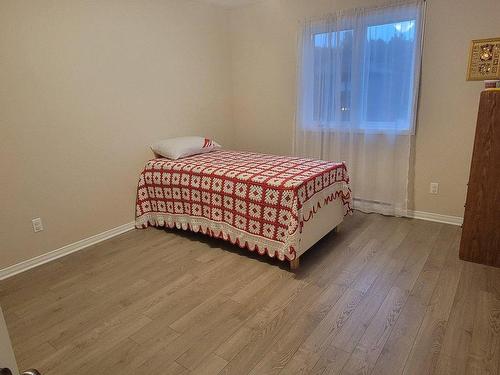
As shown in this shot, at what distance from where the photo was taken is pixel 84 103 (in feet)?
9.32

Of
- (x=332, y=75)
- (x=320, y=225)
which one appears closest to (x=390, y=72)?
(x=332, y=75)

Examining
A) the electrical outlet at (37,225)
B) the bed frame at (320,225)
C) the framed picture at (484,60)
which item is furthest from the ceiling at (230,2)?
the electrical outlet at (37,225)

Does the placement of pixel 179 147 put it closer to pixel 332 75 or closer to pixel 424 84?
pixel 332 75

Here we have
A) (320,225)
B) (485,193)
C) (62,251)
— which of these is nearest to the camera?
(485,193)

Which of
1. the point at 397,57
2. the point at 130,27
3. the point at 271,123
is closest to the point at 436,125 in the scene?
the point at 397,57

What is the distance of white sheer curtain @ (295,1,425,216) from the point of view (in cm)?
308

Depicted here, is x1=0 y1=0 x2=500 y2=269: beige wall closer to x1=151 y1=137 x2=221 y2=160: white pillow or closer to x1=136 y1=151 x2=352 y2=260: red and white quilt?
x1=151 y1=137 x2=221 y2=160: white pillow

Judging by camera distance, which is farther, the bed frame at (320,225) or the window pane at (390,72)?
the window pane at (390,72)

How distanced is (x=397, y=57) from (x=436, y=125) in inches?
29.0

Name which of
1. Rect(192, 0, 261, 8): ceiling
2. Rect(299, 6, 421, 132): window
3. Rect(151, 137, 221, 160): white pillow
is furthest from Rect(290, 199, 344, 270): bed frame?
Rect(192, 0, 261, 8): ceiling

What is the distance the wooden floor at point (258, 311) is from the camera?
164 centimetres

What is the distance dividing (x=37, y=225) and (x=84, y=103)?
42.8 inches

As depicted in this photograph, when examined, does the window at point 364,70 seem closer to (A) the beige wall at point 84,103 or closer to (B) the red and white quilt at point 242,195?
(B) the red and white quilt at point 242,195

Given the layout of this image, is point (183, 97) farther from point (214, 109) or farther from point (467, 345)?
point (467, 345)
